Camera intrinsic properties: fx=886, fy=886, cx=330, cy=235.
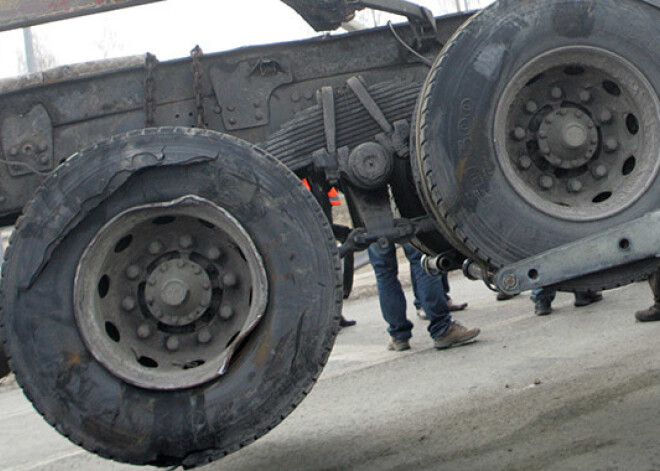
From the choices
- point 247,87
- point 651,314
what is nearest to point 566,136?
point 247,87

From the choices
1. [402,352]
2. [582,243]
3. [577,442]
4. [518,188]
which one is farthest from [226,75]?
[402,352]

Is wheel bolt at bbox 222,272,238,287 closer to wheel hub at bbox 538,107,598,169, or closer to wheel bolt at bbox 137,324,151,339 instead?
wheel bolt at bbox 137,324,151,339

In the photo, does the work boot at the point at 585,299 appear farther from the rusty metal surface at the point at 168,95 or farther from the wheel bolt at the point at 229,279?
the wheel bolt at the point at 229,279

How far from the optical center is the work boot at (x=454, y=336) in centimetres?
606

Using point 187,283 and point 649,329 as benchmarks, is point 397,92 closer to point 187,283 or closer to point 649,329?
point 187,283

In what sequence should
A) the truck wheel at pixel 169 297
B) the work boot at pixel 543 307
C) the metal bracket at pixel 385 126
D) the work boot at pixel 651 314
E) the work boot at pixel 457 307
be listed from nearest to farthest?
the truck wheel at pixel 169 297, the metal bracket at pixel 385 126, the work boot at pixel 651 314, the work boot at pixel 543 307, the work boot at pixel 457 307

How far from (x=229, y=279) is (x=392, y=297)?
335 centimetres

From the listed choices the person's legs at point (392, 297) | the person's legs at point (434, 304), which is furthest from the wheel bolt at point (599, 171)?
the person's legs at point (392, 297)

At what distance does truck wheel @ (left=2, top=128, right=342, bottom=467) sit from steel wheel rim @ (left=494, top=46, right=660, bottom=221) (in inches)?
32.0

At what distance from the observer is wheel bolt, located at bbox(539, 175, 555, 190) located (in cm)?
326

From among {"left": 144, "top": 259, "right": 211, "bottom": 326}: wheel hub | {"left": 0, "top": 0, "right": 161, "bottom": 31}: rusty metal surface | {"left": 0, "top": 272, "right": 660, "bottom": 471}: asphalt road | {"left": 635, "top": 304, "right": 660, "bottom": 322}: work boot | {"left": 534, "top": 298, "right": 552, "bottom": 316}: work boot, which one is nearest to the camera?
{"left": 144, "top": 259, "right": 211, "bottom": 326}: wheel hub

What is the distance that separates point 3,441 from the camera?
16.5ft

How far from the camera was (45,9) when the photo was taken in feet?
11.8

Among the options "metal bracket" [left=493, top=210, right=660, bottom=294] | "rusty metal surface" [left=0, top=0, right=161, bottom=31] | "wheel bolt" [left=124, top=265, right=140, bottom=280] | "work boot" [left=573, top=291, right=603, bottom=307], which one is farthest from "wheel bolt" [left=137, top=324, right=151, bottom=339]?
"work boot" [left=573, top=291, right=603, bottom=307]
